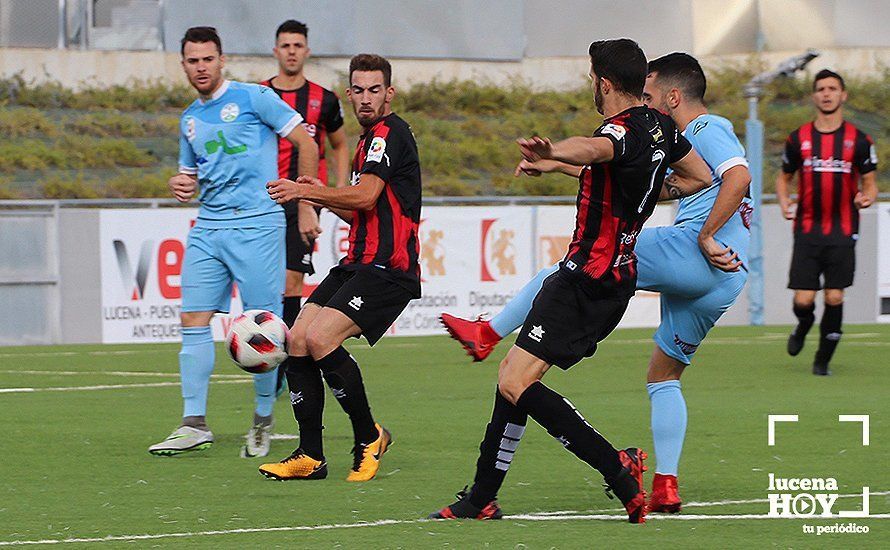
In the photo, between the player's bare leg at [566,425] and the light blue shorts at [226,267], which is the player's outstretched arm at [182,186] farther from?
the player's bare leg at [566,425]

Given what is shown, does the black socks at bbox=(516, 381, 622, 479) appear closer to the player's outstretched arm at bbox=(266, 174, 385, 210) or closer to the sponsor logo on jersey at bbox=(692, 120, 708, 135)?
the player's outstretched arm at bbox=(266, 174, 385, 210)

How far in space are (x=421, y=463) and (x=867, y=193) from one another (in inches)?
236

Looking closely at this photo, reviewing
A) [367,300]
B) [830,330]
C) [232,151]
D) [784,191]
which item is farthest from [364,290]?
[784,191]

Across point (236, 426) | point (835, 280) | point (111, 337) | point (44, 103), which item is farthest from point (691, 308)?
point (44, 103)

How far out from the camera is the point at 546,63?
30.6 metres

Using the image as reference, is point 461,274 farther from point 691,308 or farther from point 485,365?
point 691,308

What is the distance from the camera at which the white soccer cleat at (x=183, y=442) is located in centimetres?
781

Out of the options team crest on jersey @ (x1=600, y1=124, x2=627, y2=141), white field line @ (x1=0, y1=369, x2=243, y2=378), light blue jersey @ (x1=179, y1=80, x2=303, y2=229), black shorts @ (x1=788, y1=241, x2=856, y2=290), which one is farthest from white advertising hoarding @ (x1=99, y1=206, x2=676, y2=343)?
team crest on jersey @ (x1=600, y1=124, x2=627, y2=141)

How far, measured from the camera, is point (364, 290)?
7.05 metres

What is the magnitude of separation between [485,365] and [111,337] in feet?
15.5

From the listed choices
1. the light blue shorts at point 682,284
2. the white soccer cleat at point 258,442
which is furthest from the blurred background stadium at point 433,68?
the light blue shorts at point 682,284

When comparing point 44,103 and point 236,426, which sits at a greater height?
point 44,103

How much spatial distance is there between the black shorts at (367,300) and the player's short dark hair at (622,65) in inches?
70.5

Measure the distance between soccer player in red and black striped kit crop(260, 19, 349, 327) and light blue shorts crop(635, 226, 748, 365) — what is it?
4.39m
